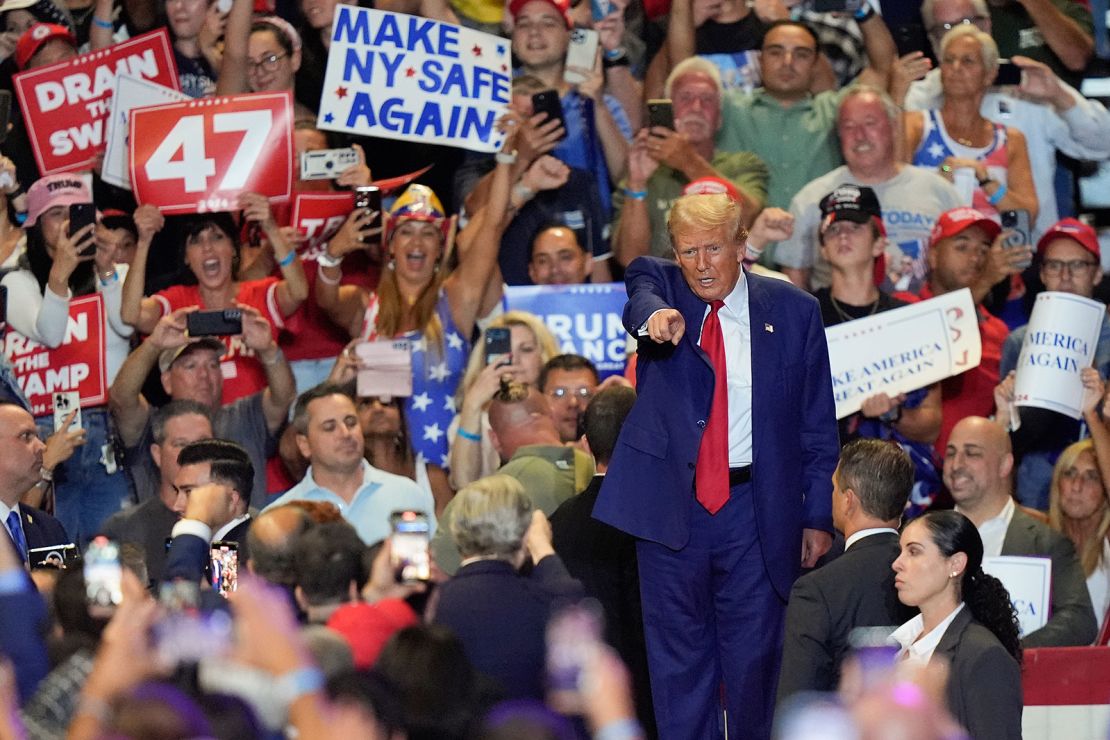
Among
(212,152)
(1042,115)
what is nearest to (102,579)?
(212,152)

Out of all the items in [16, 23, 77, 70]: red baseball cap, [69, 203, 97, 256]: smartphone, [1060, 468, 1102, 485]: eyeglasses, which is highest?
[16, 23, 77, 70]: red baseball cap

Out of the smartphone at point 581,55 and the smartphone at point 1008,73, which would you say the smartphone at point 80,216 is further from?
the smartphone at point 1008,73

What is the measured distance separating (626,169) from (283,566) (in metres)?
4.87

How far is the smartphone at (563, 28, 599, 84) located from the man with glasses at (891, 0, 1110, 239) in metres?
1.57

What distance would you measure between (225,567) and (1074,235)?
4565mm

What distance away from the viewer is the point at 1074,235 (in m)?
8.74

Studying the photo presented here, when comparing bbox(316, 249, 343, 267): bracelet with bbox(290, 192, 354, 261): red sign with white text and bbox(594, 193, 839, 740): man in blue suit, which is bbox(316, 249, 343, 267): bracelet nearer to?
bbox(290, 192, 354, 261): red sign with white text

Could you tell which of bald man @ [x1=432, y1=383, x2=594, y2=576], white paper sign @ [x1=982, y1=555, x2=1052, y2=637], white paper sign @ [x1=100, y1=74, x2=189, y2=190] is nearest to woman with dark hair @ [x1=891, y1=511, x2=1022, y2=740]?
white paper sign @ [x1=982, y1=555, x2=1052, y2=637]

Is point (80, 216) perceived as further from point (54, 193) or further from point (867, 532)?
point (867, 532)

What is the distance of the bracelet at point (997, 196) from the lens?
30.6 ft

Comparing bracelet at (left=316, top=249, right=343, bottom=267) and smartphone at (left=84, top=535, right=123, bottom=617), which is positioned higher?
bracelet at (left=316, top=249, right=343, bottom=267)

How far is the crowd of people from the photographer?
4395 millimetres

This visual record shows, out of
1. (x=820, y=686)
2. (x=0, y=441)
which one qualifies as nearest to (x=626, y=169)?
(x=0, y=441)

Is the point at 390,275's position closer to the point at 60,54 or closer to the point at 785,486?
the point at 60,54
